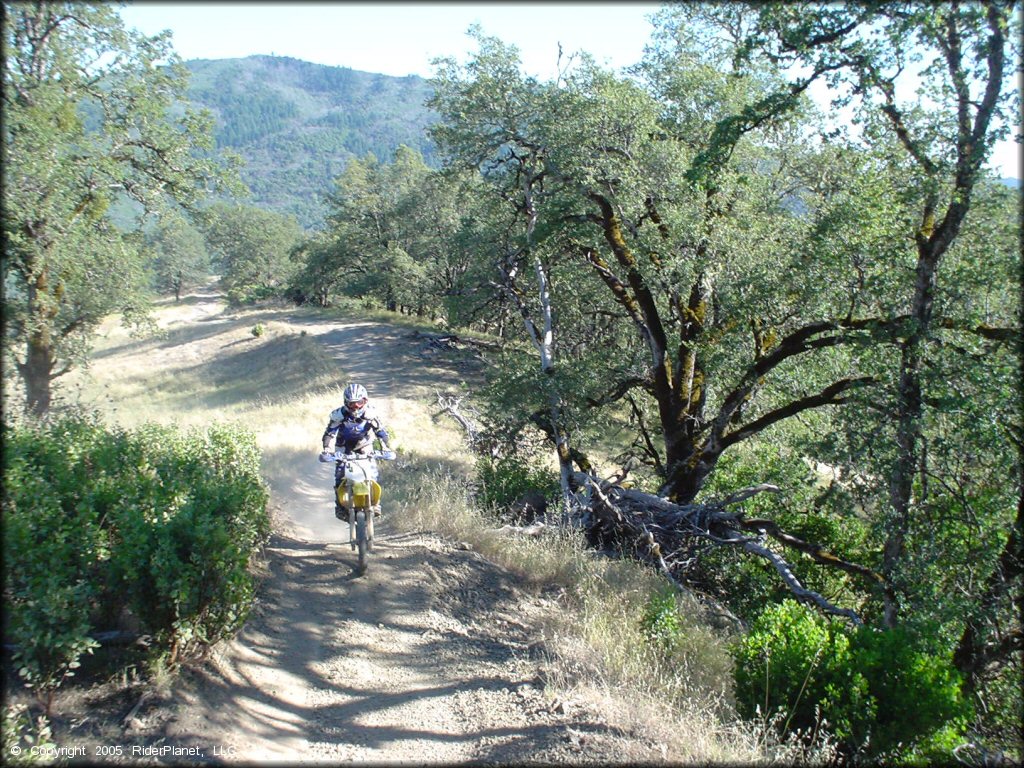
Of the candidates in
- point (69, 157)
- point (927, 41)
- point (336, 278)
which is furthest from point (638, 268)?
point (336, 278)

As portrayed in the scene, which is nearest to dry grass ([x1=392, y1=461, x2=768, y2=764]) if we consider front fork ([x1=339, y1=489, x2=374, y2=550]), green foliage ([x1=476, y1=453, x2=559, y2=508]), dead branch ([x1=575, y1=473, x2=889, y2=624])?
dead branch ([x1=575, y1=473, x2=889, y2=624])

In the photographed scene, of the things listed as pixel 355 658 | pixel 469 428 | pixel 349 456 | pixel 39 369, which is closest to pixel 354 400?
pixel 349 456

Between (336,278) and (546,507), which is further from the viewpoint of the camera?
(336,278)

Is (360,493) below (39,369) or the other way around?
below

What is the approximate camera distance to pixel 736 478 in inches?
475

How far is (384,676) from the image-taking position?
5.35m

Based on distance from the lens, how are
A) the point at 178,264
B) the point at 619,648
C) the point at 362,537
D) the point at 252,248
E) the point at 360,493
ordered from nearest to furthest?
1. the point at 619,648
2. the point at 362,537
3. the point at 360,493
4. the point at 252,248
5. the point at 178,264

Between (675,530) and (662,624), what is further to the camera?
(675,530)

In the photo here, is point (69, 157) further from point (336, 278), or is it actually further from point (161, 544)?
point (336, 278)

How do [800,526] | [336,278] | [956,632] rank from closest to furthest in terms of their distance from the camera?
[956,632], [800,526], [336,278]

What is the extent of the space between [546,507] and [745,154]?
658 cm

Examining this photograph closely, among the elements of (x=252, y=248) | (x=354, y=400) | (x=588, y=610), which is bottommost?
(x=588, y=610)

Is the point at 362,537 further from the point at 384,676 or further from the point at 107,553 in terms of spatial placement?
the point at 107,553

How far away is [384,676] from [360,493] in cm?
234
